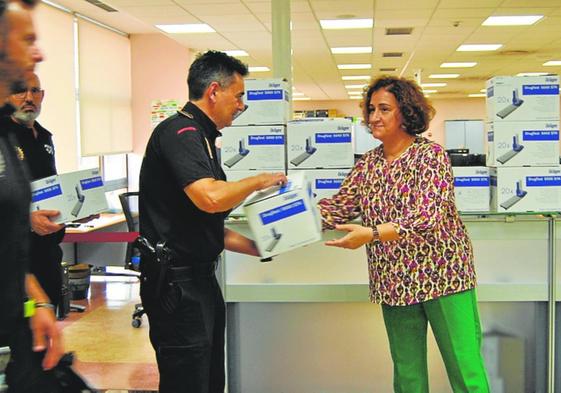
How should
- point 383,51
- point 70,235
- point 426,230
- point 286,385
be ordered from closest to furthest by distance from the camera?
1. point 426,230
2. point 286,385
3. point 70,235
4. point 383,51

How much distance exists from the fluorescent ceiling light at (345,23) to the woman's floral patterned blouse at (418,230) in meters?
5.53

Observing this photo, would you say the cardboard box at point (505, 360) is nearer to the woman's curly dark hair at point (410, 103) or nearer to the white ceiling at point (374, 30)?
the woman's curly dark hair at point (410, 103)

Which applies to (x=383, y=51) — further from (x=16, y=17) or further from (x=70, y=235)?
(x=16, y=17)

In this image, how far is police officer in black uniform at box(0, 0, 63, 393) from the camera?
1216 millimetres

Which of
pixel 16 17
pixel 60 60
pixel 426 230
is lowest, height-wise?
pixel 426 230

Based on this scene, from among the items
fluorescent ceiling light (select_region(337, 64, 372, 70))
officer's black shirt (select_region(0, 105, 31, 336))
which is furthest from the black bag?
fluorescent ceiling light (select_region(337, 64, 372, 70))

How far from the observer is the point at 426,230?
2078 mm

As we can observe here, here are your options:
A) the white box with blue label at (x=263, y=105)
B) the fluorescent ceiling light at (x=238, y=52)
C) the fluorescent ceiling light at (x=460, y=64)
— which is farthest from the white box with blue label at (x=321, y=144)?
the fluorescent ceiling light at (x=460, y=64)

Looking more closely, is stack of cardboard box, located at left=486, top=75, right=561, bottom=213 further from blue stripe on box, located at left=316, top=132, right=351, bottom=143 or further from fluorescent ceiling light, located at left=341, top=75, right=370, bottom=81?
fluorescent ceiling light, located at left=341, top=75, right=370, bottom=81

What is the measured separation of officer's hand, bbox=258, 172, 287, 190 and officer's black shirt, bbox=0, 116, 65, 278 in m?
1.33

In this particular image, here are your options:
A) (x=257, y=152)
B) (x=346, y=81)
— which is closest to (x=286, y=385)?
(x=257, y=152)

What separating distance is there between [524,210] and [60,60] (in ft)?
20.8

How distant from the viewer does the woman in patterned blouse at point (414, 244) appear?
2.09 metres

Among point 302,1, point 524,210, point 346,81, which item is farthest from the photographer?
point 346,81
